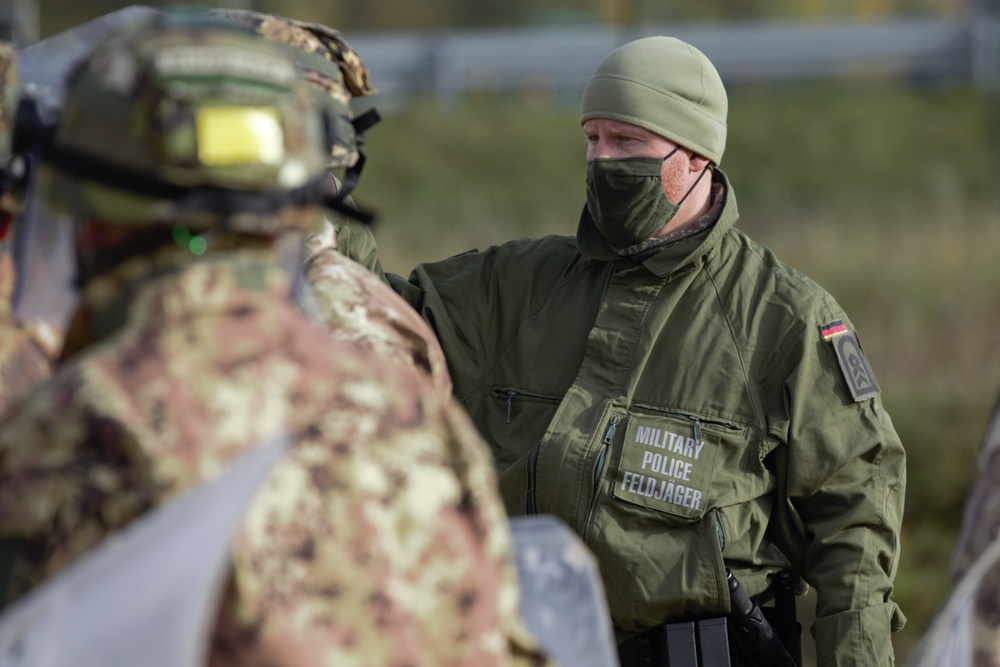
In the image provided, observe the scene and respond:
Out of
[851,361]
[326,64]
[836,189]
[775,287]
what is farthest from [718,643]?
[836,189]

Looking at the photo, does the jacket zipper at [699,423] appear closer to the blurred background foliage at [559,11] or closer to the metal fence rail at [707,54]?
the metal fence rail at [707,54]

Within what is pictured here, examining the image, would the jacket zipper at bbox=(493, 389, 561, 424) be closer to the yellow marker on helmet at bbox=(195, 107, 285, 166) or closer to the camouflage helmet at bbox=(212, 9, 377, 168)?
the camouflage helmet at bbox=(212, 9, 377, 168)

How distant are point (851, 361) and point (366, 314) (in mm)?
1402

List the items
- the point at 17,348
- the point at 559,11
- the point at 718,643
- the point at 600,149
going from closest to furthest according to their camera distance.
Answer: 1. the point at 17,348
2. the point at 718,643
3. the point at 600,149
4. the point at 559,11

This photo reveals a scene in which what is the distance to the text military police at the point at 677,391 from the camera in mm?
3543

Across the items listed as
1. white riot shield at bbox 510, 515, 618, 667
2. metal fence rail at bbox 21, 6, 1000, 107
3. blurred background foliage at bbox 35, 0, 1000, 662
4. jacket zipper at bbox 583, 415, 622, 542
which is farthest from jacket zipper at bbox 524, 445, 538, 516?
metal fence rail at bbox 21, 6, 1000, 107

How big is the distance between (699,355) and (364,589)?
78.6 inches

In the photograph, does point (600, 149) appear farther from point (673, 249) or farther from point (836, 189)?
point (836, 189)

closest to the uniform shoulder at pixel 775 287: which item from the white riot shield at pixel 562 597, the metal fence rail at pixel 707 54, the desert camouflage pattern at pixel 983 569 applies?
the desert camouflage pattern at pixel 983 569

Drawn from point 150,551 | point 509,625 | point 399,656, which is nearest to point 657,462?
point 509,625

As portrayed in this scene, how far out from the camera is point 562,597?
241cm

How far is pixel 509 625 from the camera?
202 centimetres

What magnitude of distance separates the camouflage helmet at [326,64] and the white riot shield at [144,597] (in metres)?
1.42

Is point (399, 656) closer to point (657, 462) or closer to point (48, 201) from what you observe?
point (48, 201)
